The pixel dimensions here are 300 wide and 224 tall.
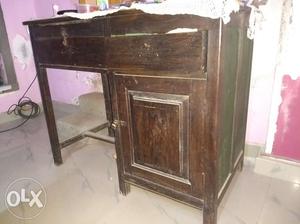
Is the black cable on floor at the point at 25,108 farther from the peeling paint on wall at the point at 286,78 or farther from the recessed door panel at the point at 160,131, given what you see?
the peeling paint on wall at the point at 286,78

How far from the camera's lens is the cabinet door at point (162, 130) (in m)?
0.95

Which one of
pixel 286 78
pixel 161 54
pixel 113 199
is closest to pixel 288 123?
pixel 286 78

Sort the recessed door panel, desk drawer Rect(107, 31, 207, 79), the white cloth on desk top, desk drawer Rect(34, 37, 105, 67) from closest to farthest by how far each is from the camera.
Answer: the white cloth on desk top
desk drawer Rect(107, 31, 207, 79)
the recessed door panel
desk drawer Rect(34, 37, 105, 67)

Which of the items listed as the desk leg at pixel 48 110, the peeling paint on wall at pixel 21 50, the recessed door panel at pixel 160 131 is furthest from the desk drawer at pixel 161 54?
the peeling paint on wall at pixel 21 50

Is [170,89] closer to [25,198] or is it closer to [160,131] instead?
[160,131]

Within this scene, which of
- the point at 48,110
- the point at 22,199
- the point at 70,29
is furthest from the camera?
the point at 48,110

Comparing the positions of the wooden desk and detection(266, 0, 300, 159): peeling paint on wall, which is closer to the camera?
the wooden desk

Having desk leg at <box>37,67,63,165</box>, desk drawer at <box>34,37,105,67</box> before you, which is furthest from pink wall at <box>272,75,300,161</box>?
desk leg at <box>37,67,63,165</box>

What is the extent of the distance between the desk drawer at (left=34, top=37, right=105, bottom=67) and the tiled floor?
72 cm

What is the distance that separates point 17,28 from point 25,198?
1.89 metres

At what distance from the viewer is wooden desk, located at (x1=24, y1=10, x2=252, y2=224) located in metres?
0.87

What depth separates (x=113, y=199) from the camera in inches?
53.2

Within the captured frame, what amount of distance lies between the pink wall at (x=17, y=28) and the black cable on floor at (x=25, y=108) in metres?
0.04

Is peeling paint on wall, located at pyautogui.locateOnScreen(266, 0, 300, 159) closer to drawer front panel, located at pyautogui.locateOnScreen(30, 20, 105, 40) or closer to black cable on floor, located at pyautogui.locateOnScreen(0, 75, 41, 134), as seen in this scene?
drawer front panel, located at pyautogui.locateOnScreen(30, 20, 105, 40)
